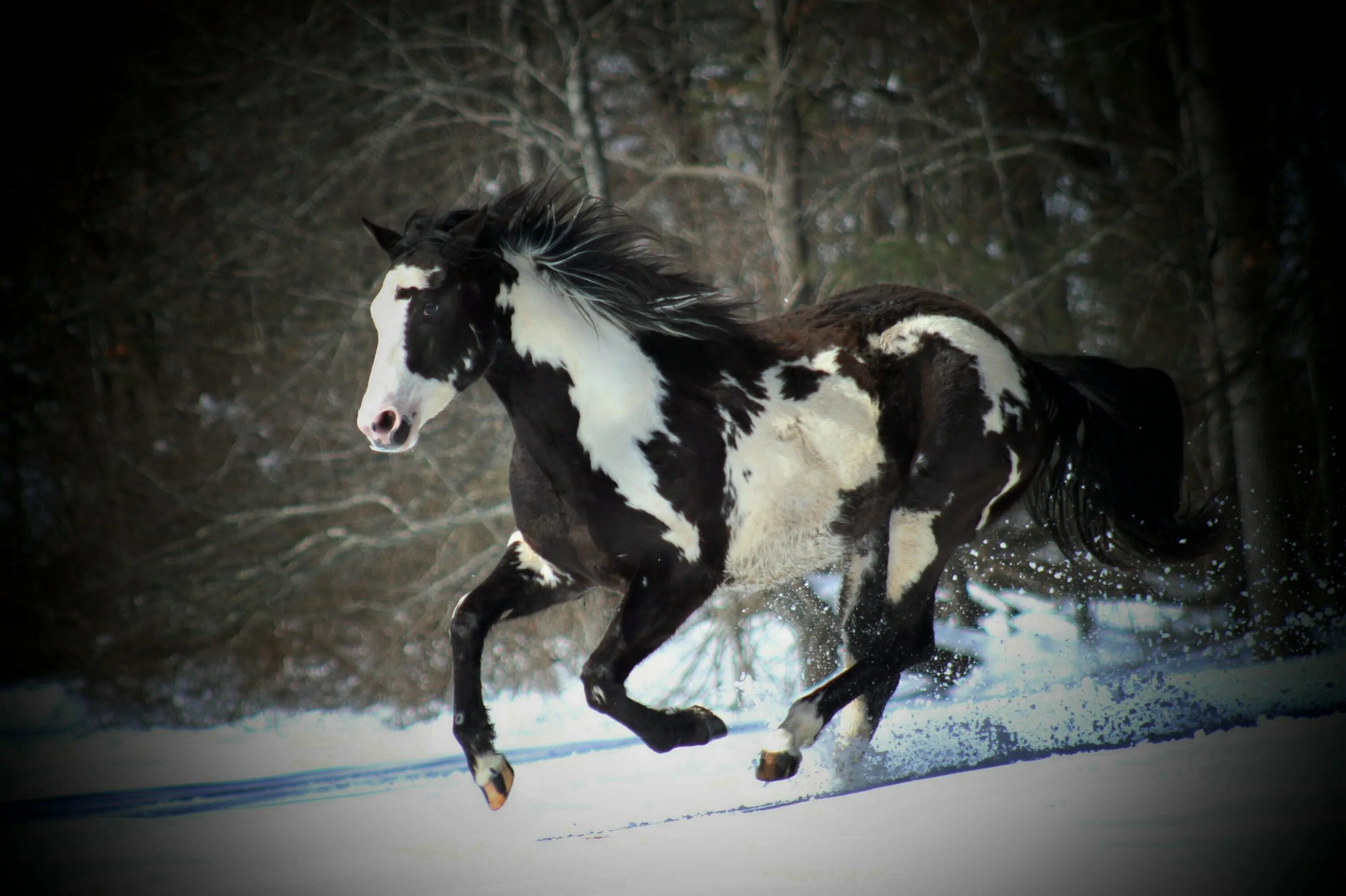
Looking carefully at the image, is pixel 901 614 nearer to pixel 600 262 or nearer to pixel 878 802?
pixel 878 802

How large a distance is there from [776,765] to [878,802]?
2.44ft

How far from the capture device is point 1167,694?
3986mm

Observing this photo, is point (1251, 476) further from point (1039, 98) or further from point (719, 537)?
point (719, 537)

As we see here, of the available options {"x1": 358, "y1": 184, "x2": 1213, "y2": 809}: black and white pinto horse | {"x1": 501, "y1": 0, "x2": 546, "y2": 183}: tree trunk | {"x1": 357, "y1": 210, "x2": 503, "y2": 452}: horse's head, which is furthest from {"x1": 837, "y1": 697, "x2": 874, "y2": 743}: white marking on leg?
{"x1": 501, "y1": 0, "x2": 546, "y2": 183}: tree trunk

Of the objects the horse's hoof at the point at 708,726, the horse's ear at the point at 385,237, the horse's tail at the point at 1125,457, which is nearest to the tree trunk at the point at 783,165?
the horse's tail at the point at 1125,457

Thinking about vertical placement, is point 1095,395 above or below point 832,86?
below

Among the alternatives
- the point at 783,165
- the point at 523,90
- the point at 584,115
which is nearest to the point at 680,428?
the point at 584,115

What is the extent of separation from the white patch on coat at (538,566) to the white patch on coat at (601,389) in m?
0.31

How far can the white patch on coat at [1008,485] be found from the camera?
2.80m

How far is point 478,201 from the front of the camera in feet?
16.3

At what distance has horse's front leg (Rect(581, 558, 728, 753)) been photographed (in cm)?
238

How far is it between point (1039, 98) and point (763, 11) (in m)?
1.76

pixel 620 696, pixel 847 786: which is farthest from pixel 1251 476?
pixel 620 696

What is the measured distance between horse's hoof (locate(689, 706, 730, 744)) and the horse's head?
871mm
